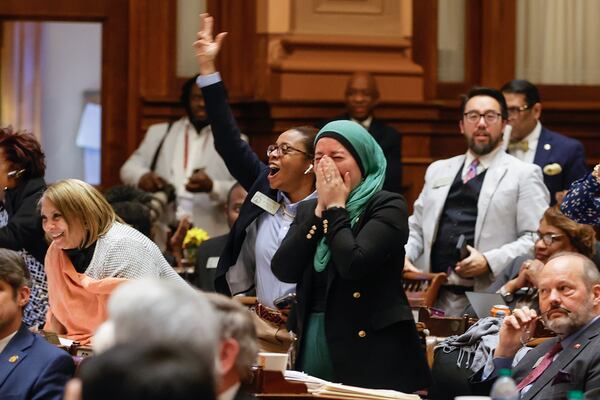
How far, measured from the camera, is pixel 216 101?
5.54 m

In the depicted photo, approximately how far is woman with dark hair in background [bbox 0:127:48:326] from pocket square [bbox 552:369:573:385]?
7.70ft

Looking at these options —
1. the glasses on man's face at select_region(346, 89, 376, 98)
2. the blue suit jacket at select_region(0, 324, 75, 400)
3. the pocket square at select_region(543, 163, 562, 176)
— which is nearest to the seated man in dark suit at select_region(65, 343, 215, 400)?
the blue suit jacket at select_region(0, 324, 75, 400)

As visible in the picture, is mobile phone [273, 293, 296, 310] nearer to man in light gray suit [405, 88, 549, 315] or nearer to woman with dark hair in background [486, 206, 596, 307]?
woman with dark hair in background [486, 206, 596, 307]

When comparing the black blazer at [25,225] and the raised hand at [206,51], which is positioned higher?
the raised hand at [206,51]

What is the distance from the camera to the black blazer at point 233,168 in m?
5.39

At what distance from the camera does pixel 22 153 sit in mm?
6191

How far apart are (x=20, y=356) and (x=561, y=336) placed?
1.80 meters

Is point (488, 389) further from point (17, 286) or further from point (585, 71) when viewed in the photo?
point (585, 71)

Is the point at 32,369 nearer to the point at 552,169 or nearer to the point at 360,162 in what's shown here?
the point at 360,162

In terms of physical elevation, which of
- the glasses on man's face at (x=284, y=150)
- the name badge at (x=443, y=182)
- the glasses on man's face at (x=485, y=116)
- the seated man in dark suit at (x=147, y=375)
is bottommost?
the name badge at (x=443, y=182)

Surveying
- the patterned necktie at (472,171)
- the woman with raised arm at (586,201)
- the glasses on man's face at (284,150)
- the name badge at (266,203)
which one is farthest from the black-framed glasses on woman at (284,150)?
the patterned necktie at (472,171)

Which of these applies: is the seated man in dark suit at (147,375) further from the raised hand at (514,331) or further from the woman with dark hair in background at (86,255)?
the woman with dark hair in background at (86,255)

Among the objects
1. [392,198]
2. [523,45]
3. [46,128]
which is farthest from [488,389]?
[46,128]

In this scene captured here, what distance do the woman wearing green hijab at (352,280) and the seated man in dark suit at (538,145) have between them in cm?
279
